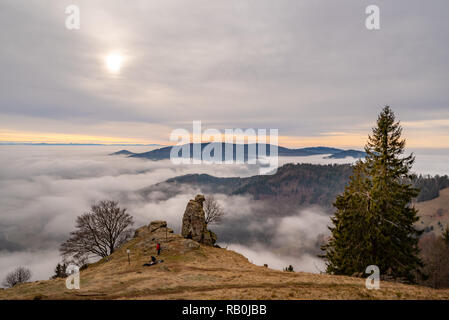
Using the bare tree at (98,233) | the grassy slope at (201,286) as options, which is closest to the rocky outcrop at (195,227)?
the grassy slope at (201,286)

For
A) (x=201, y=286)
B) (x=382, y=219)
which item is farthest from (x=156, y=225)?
(x=382, y=219)

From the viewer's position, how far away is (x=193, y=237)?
37188 mm

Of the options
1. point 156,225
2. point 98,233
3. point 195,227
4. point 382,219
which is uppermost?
point 382,219

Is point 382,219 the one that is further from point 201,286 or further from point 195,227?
point 195,227

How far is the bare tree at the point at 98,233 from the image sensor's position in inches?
1444

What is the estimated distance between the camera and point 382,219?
80.3ft

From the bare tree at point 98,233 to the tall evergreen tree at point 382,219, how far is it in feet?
123

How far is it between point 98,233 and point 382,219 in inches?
1755

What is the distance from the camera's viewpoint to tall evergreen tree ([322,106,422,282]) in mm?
23656

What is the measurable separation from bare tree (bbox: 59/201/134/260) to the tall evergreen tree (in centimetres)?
3763

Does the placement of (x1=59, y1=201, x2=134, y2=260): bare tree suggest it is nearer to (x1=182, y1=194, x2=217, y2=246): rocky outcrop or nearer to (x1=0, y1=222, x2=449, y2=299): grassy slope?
(x1=182, y1=194, x2=217, y2=246): rocky outcrop

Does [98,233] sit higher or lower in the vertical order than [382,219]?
lower

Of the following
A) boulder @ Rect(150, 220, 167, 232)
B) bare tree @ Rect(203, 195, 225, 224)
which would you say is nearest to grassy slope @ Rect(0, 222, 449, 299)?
boulder @ Rect(150, 220, 167, 232)

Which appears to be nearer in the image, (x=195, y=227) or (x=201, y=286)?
(x=201, y=286)
